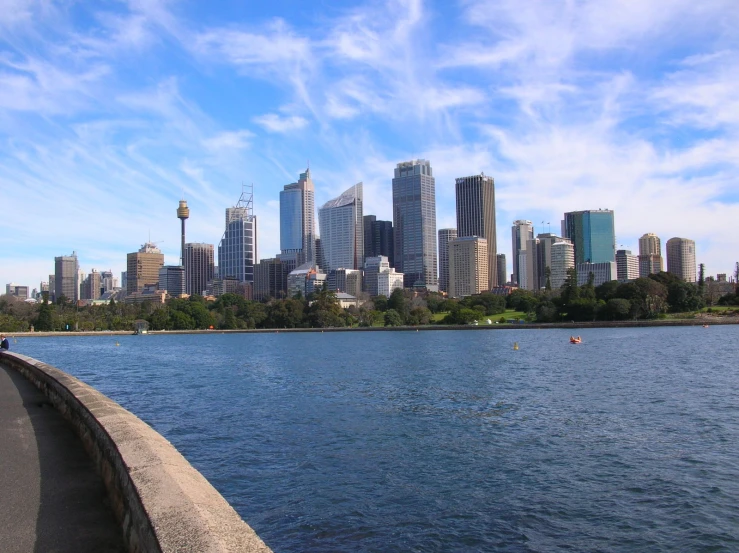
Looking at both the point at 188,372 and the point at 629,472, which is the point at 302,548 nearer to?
the point at 629,472

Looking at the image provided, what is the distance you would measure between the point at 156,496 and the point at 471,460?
1406 cm

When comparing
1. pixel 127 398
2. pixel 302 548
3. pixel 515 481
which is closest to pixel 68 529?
pixel 302 548

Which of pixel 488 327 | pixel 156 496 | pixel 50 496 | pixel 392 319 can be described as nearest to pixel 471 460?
pixel 50 496

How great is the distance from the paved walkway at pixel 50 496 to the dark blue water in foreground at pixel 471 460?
4.43 m

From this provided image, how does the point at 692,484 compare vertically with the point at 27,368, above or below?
below

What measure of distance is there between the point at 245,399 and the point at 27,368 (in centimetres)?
1135

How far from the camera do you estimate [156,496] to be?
→ 738cm

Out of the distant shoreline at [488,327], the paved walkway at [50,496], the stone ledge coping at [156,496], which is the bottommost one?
the distant shoreline at [488,327]

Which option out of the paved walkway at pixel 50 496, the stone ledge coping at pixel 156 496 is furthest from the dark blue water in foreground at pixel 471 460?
the paved walkway at pixel 50 496

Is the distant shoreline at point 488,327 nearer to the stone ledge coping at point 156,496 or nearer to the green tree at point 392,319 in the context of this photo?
the green tree at point 392,319

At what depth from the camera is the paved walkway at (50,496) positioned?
793cm

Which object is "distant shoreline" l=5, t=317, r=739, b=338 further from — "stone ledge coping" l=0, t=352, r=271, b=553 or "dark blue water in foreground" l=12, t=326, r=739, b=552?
"stone ledge coping" l=0, t=352, r=271, b=553

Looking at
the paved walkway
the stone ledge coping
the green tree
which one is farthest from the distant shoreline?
the stone ledge coping

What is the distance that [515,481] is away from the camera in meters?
17.4
